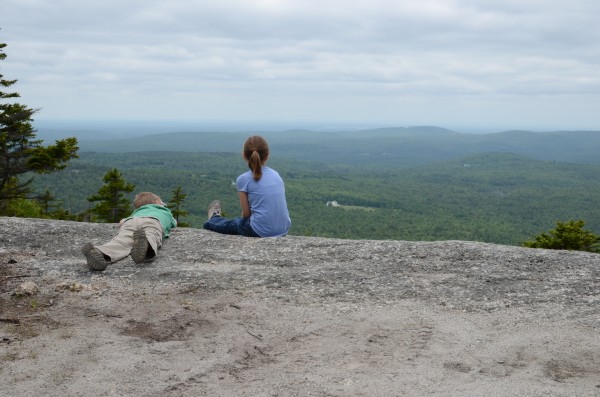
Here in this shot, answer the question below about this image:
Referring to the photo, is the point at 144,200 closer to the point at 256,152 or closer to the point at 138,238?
the point at 138,238

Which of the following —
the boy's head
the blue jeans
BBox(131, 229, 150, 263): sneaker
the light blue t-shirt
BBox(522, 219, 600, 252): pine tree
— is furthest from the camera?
BBox(522, 219, 600, 252): pine tree

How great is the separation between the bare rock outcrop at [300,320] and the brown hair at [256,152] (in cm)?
135

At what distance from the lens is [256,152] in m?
9.34

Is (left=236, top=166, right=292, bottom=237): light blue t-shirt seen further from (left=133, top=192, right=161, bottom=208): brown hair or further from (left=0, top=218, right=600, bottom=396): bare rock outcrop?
(left=133, top=192, right=161, bottom=208): brown hair

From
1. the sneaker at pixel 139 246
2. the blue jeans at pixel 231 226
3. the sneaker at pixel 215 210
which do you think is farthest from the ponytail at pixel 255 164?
the sneaker at pixel 139 246

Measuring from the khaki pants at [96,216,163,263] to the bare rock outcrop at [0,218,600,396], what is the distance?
284 millimetres

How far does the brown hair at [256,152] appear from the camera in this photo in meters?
9.32

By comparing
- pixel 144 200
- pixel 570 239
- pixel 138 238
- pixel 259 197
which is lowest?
pixel 570 239

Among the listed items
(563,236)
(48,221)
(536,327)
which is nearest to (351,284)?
(536,327)

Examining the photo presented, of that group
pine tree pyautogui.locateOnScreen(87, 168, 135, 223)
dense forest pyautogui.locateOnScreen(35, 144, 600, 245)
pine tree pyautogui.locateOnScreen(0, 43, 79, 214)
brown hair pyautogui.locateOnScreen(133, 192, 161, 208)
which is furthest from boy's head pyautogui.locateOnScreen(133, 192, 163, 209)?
dense forest pyautogui.locateOnScreen(35, 144, 600, 245)

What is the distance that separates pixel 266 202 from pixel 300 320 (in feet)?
11.8

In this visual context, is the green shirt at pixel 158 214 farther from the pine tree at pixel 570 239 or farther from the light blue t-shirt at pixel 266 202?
the pine tree at pixel 570 239

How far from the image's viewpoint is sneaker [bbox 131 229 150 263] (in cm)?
809

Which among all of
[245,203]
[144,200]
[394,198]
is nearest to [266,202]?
[245,203]
